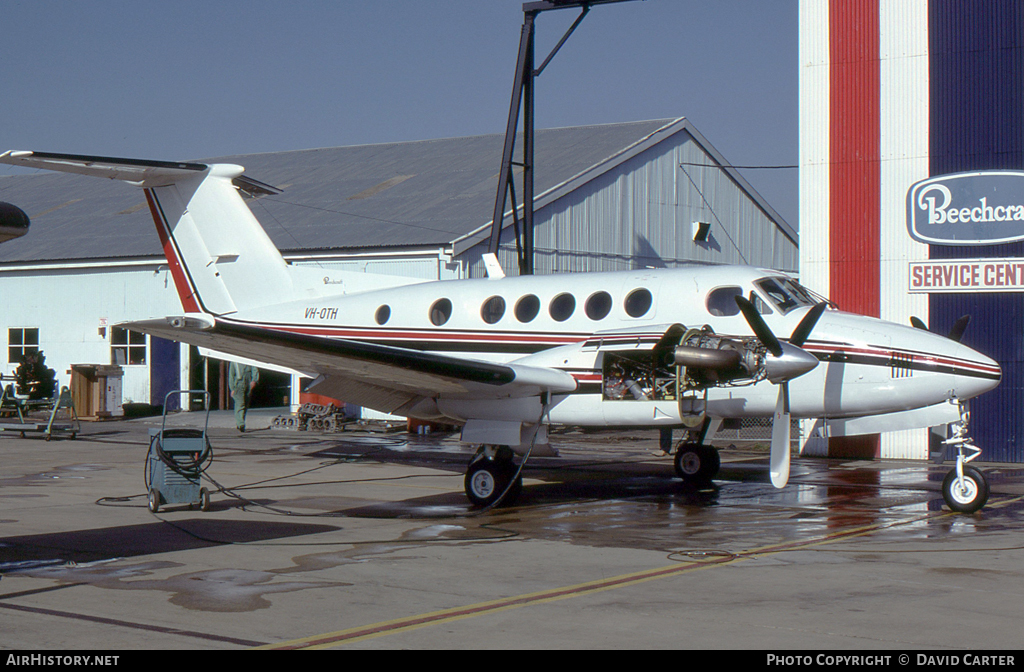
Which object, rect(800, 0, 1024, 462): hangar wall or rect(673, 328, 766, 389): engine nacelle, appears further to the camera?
rect(800, 0, 1024, 462): hangar wall

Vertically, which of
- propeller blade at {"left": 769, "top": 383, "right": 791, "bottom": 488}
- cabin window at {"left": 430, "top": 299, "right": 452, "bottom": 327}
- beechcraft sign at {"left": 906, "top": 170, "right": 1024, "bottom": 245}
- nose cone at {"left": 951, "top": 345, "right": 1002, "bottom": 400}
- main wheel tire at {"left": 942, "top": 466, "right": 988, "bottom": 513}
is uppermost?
beechcraft sign at {"left": 906, "top": 170, "right": 1024, "bottom": 245}

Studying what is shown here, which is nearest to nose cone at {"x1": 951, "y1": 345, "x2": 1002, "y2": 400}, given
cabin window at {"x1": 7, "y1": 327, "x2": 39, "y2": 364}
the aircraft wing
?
the aircraft wing

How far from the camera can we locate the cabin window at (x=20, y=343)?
105ft

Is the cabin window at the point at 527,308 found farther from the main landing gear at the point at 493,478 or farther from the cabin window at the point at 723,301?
the cabin window at the point at 723,301

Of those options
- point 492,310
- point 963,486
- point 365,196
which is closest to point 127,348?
point 365,196

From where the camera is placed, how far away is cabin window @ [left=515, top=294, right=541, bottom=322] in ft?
46.9

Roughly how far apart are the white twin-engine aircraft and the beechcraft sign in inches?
296

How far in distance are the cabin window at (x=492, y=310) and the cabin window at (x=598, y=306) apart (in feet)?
4.46

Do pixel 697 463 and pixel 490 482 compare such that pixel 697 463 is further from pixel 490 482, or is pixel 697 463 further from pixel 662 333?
pixel 490 482

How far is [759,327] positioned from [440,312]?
16.9 ft

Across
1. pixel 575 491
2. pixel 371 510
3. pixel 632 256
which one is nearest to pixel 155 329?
pixel 371 510

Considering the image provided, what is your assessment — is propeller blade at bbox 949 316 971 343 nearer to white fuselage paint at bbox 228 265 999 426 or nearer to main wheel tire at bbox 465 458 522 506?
white fuselage paint at bbox 228 265 999 426

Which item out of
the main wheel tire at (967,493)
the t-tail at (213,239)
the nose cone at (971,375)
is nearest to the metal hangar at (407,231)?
the t-tail at (213,239)

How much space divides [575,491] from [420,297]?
3.75m
